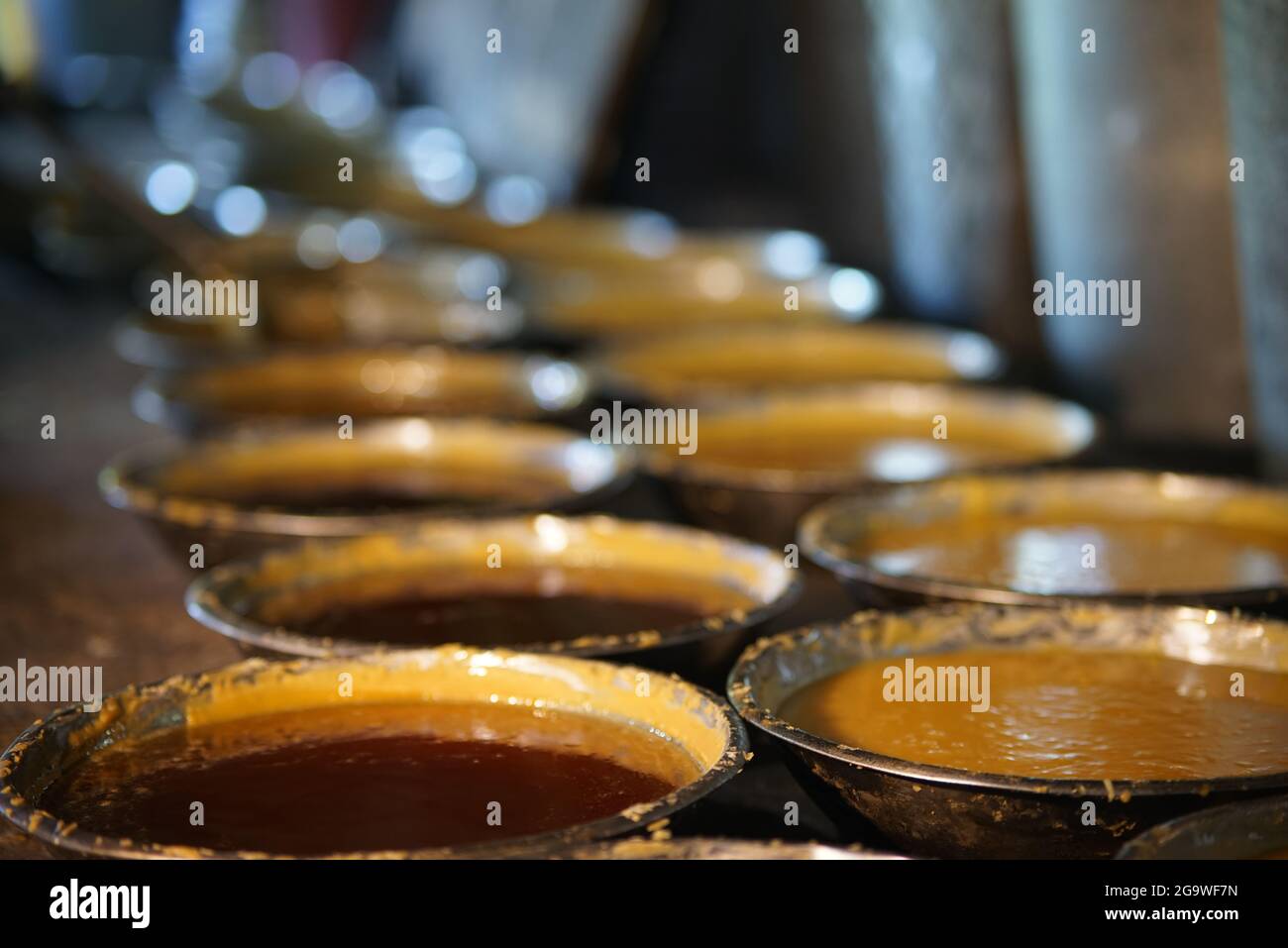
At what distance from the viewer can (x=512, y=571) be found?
6.99 ft

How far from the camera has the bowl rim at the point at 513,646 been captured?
163cm

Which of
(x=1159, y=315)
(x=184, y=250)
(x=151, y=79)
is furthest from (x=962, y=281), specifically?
(x=151, y=79)

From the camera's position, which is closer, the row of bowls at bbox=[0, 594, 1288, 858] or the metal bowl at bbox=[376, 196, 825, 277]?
the row of bowls at bbox=[0, 594, 1288, 858]

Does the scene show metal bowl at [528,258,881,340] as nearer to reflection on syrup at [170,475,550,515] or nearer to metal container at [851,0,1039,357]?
metal container at [851,0,1039,357]

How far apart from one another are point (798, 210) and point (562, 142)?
1314 millimetres

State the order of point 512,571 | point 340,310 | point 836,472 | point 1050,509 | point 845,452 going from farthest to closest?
point 340,310
point 845,452
point 836,472
point 1050,509
point 512,571

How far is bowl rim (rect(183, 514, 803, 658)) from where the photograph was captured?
163 centimetres

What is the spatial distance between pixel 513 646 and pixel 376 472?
3.49 feet

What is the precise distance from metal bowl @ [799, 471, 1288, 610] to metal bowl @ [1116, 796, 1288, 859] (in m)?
0.68

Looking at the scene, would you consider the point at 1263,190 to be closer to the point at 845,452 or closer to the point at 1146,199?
the point at 1146,199

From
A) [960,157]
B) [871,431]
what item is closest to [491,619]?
[871,431]

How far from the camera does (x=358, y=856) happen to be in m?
1.19

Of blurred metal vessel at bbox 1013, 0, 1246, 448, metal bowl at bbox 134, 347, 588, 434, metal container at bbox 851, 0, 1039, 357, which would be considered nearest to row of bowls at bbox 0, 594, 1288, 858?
blurred metal vessel at bbox 1013, 0, 1246, 448
